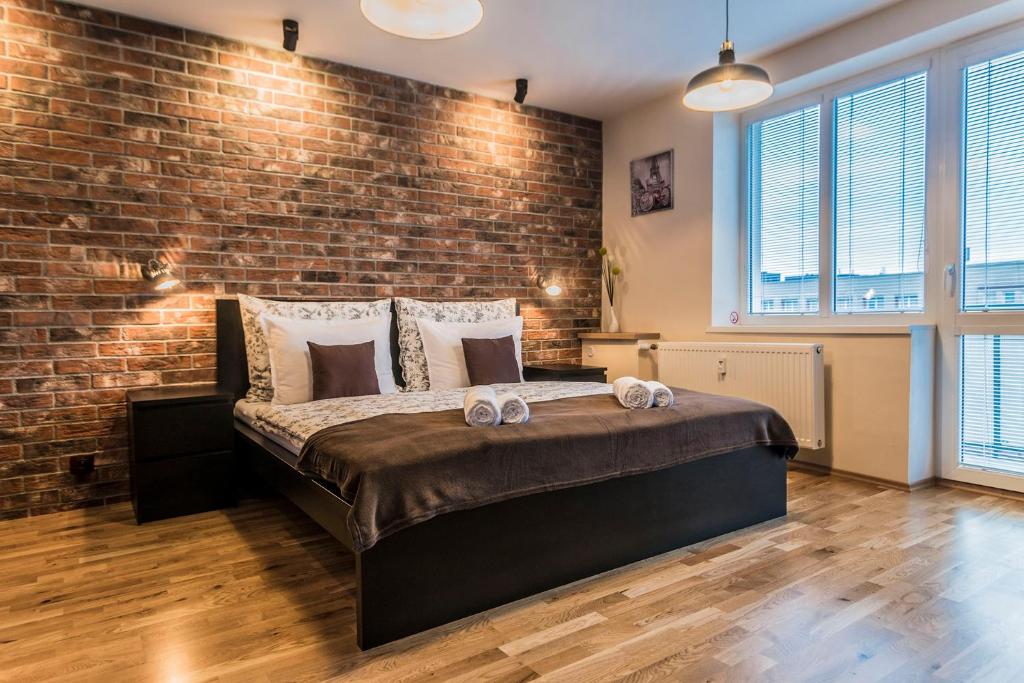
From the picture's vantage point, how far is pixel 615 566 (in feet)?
7.66

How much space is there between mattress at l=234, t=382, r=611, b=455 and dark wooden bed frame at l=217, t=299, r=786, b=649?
98 millimetres

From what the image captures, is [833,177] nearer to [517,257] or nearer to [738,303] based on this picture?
[738,303]

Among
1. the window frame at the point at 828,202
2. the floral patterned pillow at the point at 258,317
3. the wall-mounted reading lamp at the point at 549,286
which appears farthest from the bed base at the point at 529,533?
the wall-mounted reading lamp at the point at 549,286

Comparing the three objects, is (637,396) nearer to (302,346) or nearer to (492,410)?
(492,410)

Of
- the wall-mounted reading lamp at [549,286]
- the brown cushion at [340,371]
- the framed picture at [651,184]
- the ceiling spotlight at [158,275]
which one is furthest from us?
the wall-mounted reading lamp at [549,286]

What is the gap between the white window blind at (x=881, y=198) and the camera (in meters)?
3.49

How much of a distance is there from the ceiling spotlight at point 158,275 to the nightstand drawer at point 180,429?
0.73 m

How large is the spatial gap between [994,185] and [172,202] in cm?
433

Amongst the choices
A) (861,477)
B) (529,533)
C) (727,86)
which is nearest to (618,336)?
(861,477)

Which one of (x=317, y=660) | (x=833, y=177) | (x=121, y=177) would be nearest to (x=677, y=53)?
(x=833, y=177)

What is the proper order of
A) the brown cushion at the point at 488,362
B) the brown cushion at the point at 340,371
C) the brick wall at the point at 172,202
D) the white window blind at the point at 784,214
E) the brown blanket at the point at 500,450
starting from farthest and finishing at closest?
the white window blind at the point at 784,214 < the brown cushion at the point at 488,362 < the brown cushion at the point at 340,371 < the brick wall at the point at 172,202 < the brown blanket at the point at 500,450

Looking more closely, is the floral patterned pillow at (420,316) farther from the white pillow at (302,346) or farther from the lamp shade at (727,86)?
the lamp shade at (727,86)

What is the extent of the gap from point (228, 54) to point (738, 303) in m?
3.65

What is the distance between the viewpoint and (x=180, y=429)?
9.93 ft
